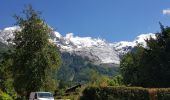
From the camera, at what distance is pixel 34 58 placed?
63.3 m

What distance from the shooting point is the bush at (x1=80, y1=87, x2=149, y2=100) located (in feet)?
129

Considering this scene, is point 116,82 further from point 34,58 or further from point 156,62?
point 34,58

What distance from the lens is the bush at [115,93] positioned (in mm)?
39250

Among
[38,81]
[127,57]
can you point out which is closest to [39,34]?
[38,81]

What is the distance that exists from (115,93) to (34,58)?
2371 centimetres

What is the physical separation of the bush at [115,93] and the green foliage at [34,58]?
54.8 feet

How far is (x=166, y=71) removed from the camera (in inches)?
2598

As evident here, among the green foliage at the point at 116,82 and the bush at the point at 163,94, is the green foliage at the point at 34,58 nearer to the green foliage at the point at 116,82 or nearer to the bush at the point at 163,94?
the bush at the point at 163,94

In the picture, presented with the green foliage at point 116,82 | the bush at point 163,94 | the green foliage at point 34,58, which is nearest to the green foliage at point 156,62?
the green foliage at point 34,58

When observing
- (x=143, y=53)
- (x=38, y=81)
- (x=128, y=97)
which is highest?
(x=143, y=53)

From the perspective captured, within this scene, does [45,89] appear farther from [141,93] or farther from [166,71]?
[141,93]

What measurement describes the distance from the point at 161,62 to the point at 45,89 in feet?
64.9

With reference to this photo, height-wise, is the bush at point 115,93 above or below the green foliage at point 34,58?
below

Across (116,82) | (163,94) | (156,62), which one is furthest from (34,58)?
(116,82)
